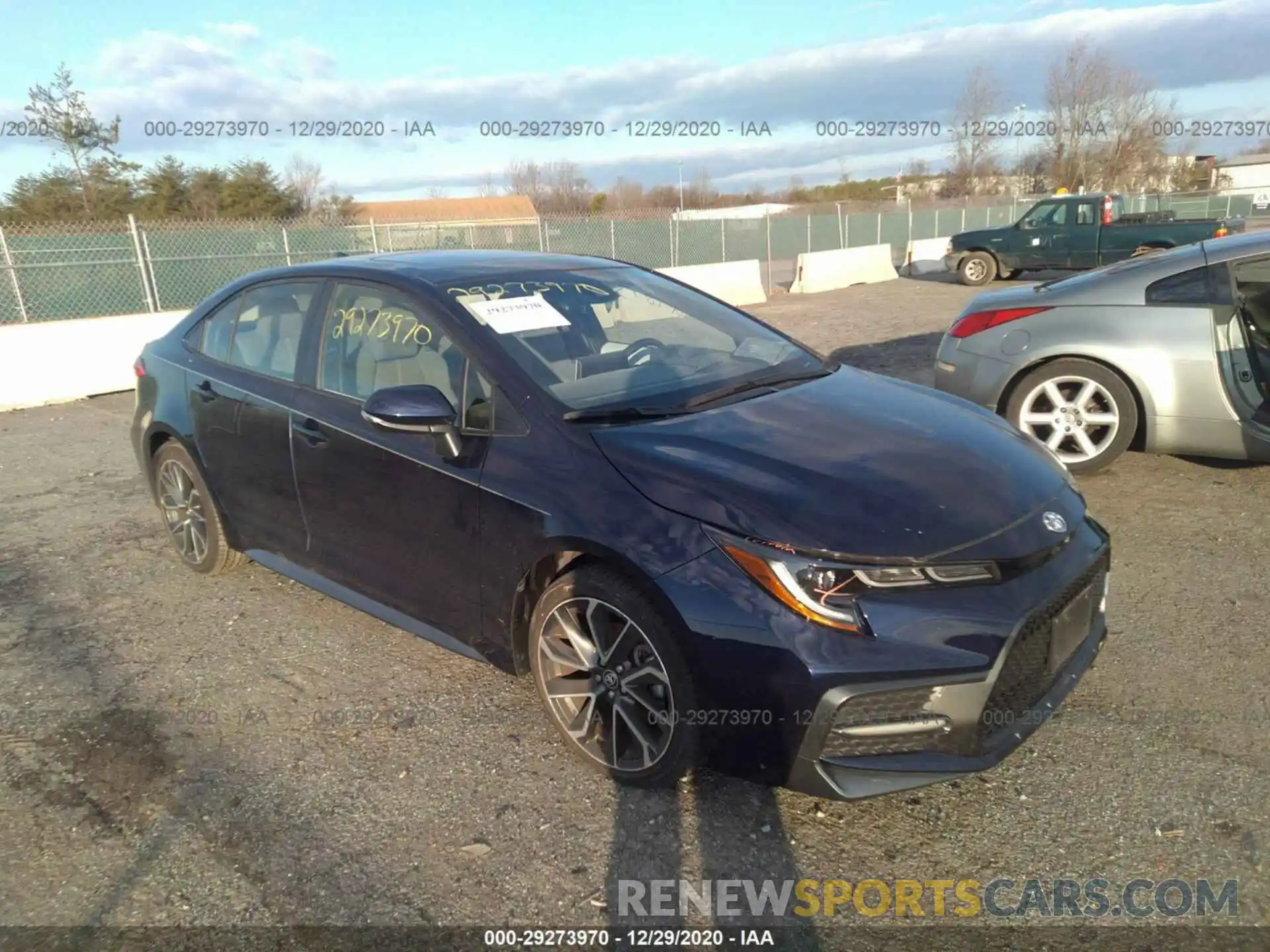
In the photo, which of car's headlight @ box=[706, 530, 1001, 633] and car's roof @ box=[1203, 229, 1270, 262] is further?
car's roof @ box=[1203, 229, 1270, 262]

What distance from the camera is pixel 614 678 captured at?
2697 mm

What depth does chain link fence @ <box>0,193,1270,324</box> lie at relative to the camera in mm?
12562

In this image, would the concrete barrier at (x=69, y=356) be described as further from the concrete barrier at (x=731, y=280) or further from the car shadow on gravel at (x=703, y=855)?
the concrete barrier at (x=731, y=280)

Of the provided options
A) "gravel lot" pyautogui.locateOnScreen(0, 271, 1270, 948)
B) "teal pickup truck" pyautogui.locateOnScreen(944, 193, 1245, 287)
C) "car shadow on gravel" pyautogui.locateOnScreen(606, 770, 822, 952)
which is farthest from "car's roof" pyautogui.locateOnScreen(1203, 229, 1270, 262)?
"teal pickup truck" pyautogui.locateOnScreen(944, 193, 1245, 287)

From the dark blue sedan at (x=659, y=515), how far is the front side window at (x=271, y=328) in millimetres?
17

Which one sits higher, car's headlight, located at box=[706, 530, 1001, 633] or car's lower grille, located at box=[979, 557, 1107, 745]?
car's headlight, located at box=[706, 530, 1001, 633]

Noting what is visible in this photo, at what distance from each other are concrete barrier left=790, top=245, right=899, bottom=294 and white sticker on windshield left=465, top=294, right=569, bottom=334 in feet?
59.3

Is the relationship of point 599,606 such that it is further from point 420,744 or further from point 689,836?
point 420,744

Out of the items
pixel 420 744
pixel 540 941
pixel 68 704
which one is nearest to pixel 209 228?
pixel 68 704

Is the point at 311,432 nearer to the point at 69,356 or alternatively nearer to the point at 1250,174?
the point at 69,356

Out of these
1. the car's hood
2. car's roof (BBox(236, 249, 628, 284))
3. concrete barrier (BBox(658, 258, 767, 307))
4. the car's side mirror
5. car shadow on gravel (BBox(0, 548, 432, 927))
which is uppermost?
car's roof (BBox(236, 249, 628, 284))

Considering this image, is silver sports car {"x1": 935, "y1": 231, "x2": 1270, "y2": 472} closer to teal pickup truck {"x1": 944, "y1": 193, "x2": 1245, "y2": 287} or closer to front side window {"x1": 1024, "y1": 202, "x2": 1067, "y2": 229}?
teal pickup truck {"x1": 944, "y1": 193, "x2": 1245, "y2": 287}

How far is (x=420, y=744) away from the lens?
3037 millimetres

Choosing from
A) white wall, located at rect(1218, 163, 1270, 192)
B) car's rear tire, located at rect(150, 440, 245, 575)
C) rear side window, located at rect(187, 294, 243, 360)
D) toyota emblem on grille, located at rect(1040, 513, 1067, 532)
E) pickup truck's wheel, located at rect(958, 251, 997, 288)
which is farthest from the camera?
white wall, located at rect(1218, 163, 1270, 192)
